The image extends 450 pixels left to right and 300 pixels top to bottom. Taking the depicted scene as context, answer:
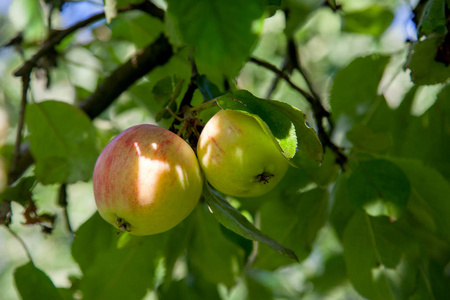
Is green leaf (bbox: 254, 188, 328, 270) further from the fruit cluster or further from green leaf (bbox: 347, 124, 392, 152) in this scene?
the fruit cluster

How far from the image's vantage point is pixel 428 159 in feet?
3.92

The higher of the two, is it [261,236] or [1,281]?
[261,236]

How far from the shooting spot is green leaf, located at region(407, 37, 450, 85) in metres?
0.89

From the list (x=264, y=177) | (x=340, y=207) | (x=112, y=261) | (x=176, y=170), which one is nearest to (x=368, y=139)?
(x=340, y=207)

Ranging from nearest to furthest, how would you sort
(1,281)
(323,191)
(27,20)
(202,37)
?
(202,37), (323,191), (27,20), (1,281)

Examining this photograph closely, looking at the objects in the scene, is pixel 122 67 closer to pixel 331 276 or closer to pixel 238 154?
pixel 238 154

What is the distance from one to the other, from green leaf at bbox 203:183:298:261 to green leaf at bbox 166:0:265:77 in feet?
0.87

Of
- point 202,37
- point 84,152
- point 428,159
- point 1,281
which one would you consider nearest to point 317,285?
point 428,159

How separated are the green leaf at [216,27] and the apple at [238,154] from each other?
132 mm

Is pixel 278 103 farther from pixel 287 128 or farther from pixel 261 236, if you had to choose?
pixel 261 236

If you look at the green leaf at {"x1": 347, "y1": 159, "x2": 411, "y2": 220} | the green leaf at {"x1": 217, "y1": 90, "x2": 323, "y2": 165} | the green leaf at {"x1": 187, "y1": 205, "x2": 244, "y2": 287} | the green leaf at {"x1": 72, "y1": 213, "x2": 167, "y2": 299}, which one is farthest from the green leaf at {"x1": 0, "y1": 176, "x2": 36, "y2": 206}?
the green leaf at {"x1": 347, "y1": 159, "x2": 411, "y2": 220}

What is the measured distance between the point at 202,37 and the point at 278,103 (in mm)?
177

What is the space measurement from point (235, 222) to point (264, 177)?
0.28 ft

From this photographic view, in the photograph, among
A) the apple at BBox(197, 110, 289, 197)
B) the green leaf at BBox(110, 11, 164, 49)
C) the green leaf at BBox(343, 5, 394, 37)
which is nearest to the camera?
the apple at BBox(197, 110, 289, 197)
